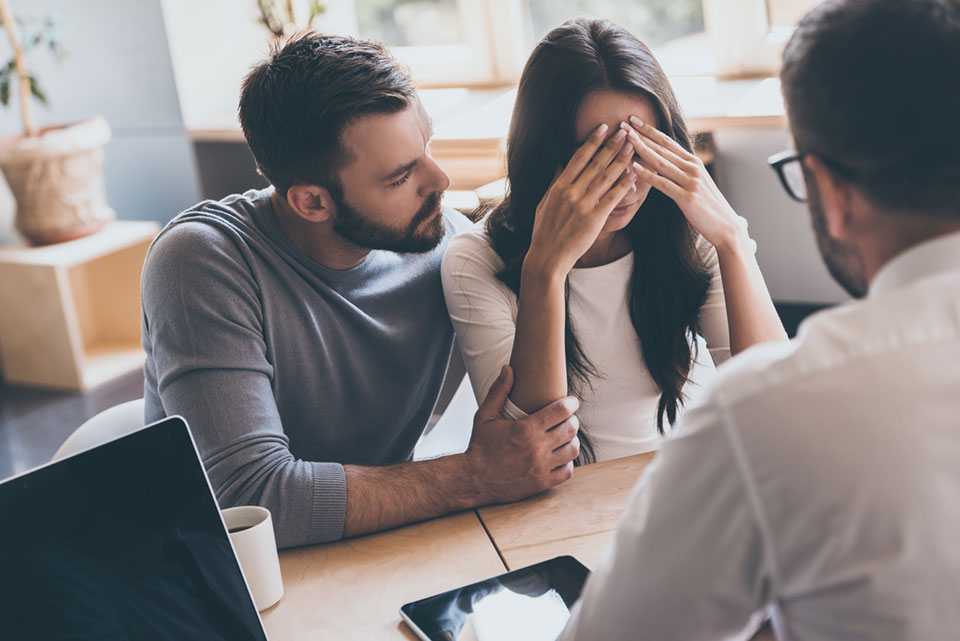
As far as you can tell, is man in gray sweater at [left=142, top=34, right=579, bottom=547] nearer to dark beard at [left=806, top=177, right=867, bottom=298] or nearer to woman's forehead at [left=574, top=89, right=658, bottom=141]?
woman's forehead at [left=574, top=89, right=658, bottom=141]

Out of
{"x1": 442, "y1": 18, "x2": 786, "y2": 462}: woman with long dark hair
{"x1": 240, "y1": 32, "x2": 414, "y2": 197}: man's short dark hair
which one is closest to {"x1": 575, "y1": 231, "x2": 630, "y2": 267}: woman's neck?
{"x1": 442, "y1": 18, "x2": 786, "y2": 462}: woman with long dark hair

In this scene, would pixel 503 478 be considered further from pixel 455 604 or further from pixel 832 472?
pixel 832 472

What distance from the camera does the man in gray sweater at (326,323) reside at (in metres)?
1.24

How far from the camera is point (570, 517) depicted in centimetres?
119

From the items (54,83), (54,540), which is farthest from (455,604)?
(54,83)

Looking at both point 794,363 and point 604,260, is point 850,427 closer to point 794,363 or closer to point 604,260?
point 794,363

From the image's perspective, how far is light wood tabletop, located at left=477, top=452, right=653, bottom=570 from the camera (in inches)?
43.9

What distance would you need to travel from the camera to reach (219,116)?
3742 mm

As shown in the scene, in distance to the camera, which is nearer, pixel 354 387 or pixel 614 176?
pixel 614 176

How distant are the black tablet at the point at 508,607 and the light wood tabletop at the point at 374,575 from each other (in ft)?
0.09

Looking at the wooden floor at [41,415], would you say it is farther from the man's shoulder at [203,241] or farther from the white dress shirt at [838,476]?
the white dress shirt at [838,476]

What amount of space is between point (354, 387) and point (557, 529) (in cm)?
49

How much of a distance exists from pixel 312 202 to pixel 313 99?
0.15 meters

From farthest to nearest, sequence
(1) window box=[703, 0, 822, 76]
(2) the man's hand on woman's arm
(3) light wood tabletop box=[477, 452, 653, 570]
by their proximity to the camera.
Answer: (1) window box=[703, 0, 822, 76] → (2) the man's hand on woman's arm → (3) light wood tabletop box=[477, 452, 653, 570]
